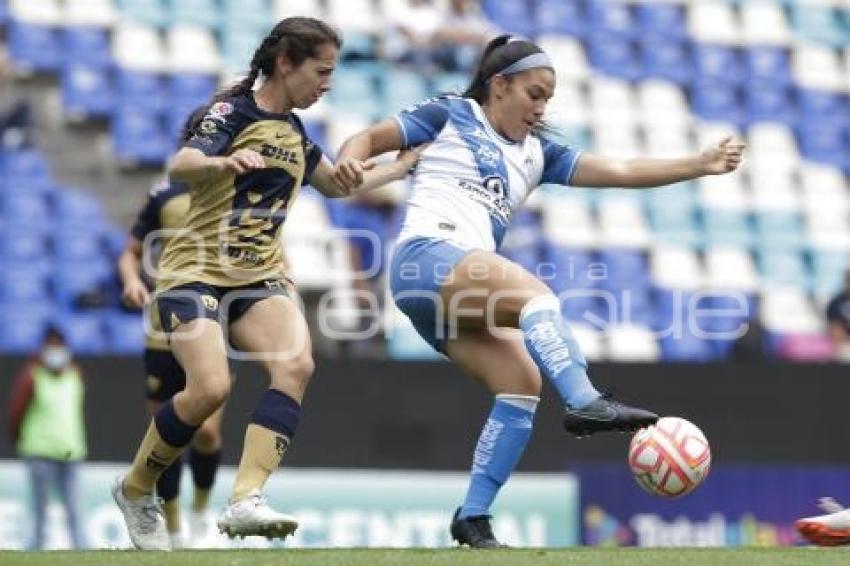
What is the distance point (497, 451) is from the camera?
7.28 metres

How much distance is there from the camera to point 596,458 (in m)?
12.6

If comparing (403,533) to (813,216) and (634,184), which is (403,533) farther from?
(813,216)

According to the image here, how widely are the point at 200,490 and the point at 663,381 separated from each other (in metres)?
3.91

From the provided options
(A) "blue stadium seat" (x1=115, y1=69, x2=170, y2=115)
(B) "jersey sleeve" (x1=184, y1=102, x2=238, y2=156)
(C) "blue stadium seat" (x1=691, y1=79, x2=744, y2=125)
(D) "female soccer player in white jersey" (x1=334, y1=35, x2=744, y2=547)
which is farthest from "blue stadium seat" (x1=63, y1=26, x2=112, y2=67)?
(B) "jersey sleeve" (x1=184, y1=102, x2=238, y2=156)

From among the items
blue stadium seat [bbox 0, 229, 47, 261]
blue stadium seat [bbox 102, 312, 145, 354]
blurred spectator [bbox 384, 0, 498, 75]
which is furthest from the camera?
blurred spectator [bbox 384, 0, 498, 75]

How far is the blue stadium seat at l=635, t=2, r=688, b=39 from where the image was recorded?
17109mm

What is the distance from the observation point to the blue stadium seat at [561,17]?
16.8m

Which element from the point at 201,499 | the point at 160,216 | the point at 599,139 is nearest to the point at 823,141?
the point at 599,139

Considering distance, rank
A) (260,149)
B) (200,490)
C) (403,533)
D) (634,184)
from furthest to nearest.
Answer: (403,533)
(200,490)
(634,184)
(260,149)

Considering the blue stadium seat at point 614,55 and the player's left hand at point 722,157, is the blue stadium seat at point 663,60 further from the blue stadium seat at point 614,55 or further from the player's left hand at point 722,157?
the player's left hand at point 722,157

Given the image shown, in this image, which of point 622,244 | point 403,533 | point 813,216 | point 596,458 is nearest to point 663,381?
point 596,458

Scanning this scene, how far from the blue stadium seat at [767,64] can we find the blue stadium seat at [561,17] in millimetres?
1716

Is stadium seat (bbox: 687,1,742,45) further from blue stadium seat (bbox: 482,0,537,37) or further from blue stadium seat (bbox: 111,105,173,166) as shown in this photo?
blue stadium seat (bbox: 111,105,173,166)

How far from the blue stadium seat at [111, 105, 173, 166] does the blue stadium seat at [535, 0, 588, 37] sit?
3926 millimetres
